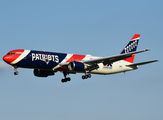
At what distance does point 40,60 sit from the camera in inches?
2431

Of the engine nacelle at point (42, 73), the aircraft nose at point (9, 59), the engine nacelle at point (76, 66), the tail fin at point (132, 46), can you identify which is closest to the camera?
the aircraft nose at point (9, 59)

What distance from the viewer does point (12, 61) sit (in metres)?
60.9

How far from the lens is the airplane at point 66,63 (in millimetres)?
61219

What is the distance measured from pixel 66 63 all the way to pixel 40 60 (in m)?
5.19

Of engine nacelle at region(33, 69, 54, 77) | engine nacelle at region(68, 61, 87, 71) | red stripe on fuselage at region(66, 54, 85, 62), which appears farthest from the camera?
engine nacelle at region(33, 69, 54, 77)

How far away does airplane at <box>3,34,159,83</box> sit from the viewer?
6122cm

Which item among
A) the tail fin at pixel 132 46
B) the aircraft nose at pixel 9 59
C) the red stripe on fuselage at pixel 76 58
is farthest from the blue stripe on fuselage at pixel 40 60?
the tail fin at pixel 132 46

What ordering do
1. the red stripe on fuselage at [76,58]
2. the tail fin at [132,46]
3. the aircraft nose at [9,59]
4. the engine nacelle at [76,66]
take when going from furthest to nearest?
the tail fin at [132,46], the red stripe on fuselage at [76,58], the engine nacelle at [76,66], the aircraft nose at [9,59]

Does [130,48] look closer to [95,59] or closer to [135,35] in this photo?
[135,35]

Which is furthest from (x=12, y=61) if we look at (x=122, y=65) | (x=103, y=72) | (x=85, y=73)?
(x=122, y=65)

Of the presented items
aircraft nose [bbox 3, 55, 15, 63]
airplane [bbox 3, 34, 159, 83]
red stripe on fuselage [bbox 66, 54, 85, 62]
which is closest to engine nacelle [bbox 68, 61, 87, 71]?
airplane [bbox 3, 34, 159, 83]

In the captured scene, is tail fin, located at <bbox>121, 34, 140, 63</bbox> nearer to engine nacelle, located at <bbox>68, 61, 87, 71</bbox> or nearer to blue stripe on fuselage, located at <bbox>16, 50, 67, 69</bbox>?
engine nacelle, located at <bbox>68, 61, 87, 71</bbox>

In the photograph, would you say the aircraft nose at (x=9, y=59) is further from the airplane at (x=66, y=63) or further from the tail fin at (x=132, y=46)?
the tail fin at (x=132, y=46)

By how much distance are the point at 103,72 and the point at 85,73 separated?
5264mm
